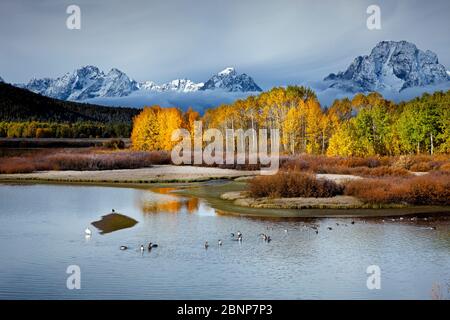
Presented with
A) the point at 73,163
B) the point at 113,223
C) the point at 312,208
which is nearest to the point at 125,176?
the point at 73,163

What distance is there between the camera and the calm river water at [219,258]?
16219 mm

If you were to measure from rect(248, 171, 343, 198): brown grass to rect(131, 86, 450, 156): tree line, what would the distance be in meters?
36.0

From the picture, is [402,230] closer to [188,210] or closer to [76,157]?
[188,210]

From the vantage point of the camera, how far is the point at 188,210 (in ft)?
106

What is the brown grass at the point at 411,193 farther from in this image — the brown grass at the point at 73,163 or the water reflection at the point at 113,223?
the brown grass at the point at 73,163

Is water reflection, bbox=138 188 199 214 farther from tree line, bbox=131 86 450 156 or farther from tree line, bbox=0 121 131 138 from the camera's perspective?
tree line, bbox=0 121 131 138

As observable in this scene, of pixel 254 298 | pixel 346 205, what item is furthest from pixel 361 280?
Result: pixel 346 205

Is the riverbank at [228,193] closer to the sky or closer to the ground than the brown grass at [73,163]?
closer to the ground

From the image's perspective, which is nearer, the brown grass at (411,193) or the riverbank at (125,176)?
the brown grass at (411,193)

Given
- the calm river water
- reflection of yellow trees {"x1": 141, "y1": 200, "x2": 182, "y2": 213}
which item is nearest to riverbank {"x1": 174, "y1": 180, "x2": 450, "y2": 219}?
the calm river water

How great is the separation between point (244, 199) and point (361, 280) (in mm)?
18967

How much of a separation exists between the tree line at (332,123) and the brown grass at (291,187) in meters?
36.0

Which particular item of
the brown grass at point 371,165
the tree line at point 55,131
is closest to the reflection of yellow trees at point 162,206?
the brown grass at point 371,165

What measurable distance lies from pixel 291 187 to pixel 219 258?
1723 centimetres
